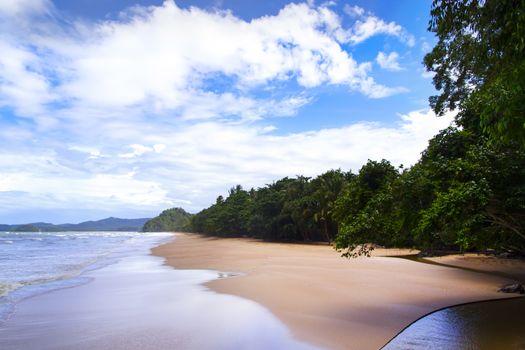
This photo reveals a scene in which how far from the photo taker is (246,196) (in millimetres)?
88500

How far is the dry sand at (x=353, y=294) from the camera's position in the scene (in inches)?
357

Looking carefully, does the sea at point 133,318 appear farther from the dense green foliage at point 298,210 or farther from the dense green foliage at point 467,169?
the dense green foliage at point 298,210

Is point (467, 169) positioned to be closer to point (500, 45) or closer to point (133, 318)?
point (500, 45)

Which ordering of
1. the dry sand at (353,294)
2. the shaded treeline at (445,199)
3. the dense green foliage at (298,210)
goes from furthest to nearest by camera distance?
1. the dense green foliage at (298,210)
2. the shaded treeline at (445,199)
3. the dry sand at (353,294)

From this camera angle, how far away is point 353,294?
13.6 meters

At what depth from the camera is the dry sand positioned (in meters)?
9.08

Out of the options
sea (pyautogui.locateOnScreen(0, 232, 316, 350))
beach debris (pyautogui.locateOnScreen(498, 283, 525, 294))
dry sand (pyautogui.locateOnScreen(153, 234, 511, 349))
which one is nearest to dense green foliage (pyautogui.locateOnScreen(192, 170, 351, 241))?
dry sand (pyautogui.locateOnScreen(153, 234, 511, 349))

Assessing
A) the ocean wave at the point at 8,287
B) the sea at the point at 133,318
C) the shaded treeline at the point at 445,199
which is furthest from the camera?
the ocean wave at the point at 8,287

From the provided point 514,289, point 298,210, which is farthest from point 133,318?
point 298,210

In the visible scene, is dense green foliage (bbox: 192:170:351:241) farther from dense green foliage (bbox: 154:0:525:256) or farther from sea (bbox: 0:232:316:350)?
sea (bbox: 0:232:316:350)

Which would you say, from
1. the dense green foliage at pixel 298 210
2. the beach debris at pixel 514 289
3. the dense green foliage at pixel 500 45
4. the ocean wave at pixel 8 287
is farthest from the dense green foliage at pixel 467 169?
the dense green foliage at pixel 298 210

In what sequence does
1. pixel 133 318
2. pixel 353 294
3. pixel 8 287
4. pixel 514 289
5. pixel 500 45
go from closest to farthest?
1. pixel 500 45
2. pixel 133 318
3. pixel 353 294
4. pixel 514 289
5. pixel 8 287

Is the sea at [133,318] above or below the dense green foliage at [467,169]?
below

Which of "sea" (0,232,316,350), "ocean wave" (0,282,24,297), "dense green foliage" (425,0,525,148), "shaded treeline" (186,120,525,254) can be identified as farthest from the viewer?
"ocean wave" (0,282,24,297)
